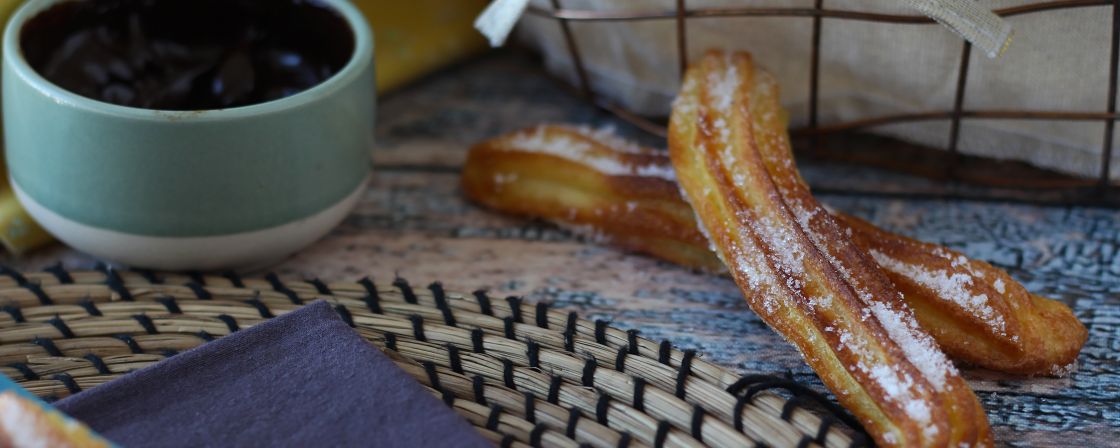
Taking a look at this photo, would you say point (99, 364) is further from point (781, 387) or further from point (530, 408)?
point (781, 387)

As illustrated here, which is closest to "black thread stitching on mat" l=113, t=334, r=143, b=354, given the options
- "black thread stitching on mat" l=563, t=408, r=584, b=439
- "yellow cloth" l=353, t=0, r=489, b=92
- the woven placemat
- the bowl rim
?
the woven placemat

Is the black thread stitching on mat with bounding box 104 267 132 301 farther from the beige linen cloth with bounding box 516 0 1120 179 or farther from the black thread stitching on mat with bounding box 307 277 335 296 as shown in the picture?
the beige linen cloth with bounding box 516 0 1120 179

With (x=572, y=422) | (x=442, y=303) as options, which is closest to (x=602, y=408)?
(x=572, y=422)

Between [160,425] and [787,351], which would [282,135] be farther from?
[787,351]

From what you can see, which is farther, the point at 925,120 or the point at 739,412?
the point at 925,120

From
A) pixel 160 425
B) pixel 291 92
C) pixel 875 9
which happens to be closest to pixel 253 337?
pixel 160 425

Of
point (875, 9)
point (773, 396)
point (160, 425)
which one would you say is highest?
point (875, 9)

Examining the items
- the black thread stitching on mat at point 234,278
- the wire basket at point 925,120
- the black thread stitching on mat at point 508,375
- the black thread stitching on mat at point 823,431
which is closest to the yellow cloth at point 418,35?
the wire basket at point 925,120
